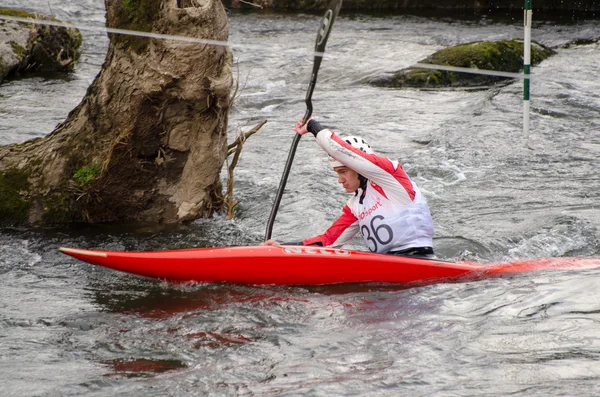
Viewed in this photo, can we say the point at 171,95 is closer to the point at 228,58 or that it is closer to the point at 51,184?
the point at 228,58

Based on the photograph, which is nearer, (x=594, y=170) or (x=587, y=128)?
(x=594, y=170)

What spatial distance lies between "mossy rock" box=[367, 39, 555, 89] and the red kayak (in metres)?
7.25

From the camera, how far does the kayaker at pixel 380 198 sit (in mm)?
5266

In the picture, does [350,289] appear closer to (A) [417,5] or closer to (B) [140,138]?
(B) [140,138]

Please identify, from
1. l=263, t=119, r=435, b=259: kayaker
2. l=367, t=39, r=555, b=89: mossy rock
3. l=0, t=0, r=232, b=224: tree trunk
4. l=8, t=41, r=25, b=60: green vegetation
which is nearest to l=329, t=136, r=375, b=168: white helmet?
l=263, t=119, r=435, b=259: kayaker

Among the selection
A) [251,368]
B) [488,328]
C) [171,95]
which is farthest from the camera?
[171,95]

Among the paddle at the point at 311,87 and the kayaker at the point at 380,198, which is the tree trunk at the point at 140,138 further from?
the kayaker at the point at 380,198

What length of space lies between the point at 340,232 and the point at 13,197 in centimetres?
283

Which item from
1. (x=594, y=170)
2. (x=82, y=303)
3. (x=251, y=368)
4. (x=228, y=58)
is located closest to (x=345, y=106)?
(x=594, y=170)

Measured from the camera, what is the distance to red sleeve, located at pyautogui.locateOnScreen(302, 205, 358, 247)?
5680mm

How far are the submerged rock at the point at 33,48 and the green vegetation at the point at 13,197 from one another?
5.66 metres

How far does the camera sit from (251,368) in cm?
402

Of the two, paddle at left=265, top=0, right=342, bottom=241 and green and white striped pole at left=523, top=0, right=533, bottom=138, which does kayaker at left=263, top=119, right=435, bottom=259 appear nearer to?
paddle at left=265, top=0, right=342, bottom=241

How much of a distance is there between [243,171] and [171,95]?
219 centimetres
